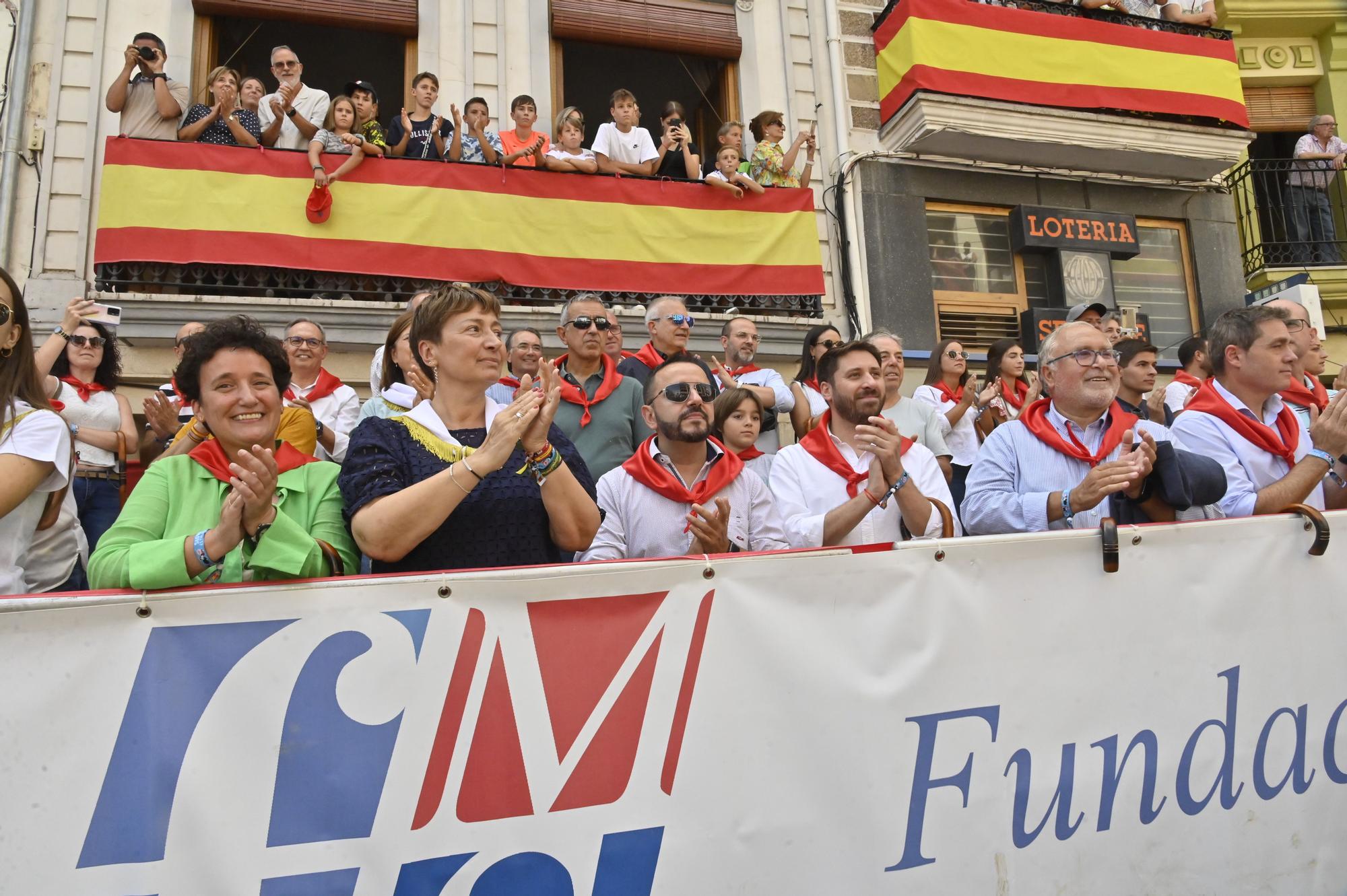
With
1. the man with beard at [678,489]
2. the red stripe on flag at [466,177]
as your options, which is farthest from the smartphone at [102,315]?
the red stripe on flag at [466,177]

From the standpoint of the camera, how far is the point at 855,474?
11.6 feet

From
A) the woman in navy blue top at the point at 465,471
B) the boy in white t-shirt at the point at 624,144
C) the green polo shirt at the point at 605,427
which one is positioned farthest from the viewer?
the boy in white t-shirt at the point at 624,144

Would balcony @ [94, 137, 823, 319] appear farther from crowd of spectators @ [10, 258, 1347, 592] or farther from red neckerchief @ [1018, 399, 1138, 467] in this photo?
red neckerchief @ [1018, 399, 1138, 467]

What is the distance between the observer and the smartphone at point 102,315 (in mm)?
3891

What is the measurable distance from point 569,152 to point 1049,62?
518 centimetres

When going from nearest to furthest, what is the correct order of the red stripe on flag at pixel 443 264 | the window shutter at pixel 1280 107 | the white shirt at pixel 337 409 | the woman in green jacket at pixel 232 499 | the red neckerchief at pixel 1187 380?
the woman in green jacket at pixel 232 499, the white shirt at pixel 337 409, the red neckerchief at pixel 1187 380, the red stripe on flag at pixel 443 264, the window shutter at pixel 1280 107

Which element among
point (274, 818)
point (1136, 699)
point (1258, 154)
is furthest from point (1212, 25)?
point (274, 818)

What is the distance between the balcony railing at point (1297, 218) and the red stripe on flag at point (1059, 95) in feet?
7.58

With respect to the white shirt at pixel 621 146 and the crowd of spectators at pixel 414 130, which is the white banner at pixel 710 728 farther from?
the white shirt at pixel 621 146

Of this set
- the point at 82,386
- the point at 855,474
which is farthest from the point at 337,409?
the point at 855,474

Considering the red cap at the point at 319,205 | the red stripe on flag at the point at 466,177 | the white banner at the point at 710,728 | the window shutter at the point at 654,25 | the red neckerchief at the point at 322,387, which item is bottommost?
the white banner at the point at 710,728

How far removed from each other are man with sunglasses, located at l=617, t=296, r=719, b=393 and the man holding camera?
181 inches

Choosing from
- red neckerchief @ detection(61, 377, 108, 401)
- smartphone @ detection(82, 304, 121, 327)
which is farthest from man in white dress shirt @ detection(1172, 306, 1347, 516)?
red neckerchief @ detection(61, 377, 108, 401)

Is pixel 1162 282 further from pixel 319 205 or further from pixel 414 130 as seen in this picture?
pixel 319 205
